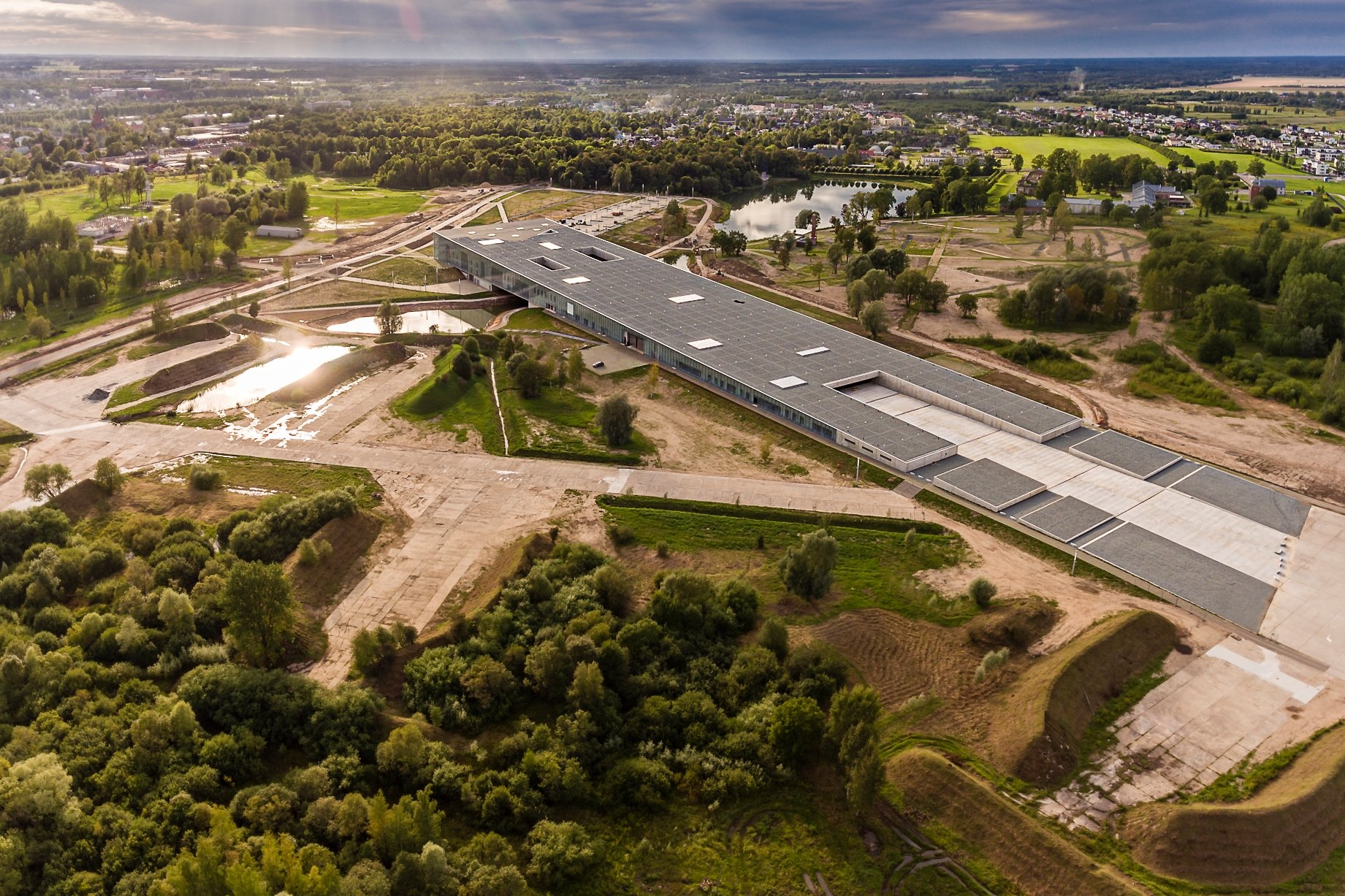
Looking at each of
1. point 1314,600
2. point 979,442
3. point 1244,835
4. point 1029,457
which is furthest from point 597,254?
point 1244,835

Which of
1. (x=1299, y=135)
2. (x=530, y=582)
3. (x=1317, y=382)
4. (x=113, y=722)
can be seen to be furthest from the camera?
(x=1299, y=135)

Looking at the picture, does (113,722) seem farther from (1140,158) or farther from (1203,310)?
(1140,158)

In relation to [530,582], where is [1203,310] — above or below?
above

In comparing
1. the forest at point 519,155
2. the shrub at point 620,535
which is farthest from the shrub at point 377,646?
the forest at point 519,155

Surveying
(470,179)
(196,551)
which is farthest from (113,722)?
(470,179)

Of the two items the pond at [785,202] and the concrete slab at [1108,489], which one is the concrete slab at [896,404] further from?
the pond at [785,202]

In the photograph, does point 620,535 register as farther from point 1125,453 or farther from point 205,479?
point 1125,453

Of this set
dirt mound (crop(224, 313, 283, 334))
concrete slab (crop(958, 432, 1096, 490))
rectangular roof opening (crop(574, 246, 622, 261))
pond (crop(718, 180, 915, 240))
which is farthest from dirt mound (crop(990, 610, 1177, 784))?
pond (crop(718, 180, 915, 240))
